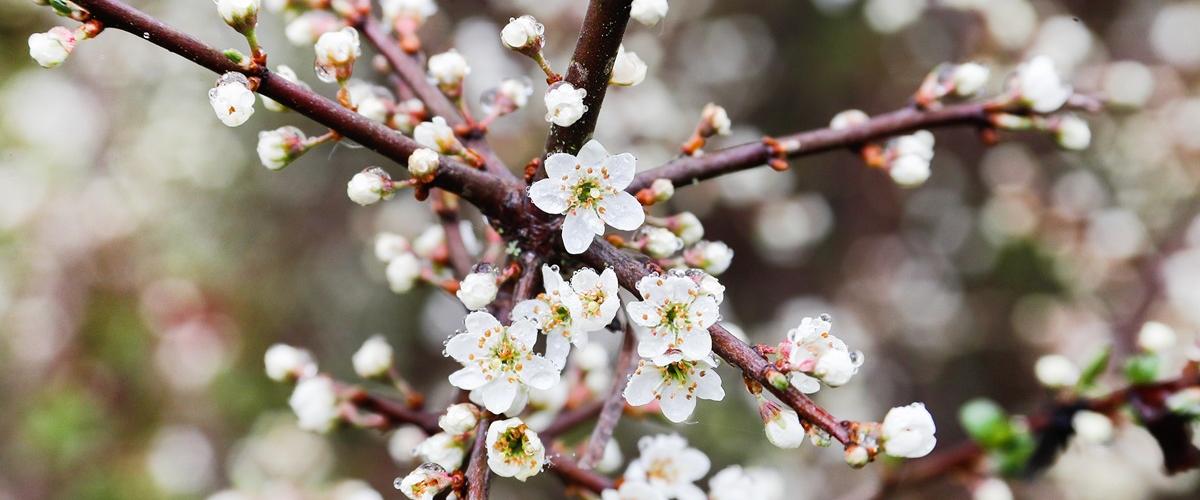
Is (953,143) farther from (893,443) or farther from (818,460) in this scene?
(893,443)

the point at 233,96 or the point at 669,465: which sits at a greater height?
the point at 669,465

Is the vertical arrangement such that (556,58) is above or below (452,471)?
above

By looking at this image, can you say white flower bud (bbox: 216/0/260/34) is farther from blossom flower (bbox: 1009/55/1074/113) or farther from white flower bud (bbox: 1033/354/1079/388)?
white flower bud (bbox: 1033/354/1079/388)

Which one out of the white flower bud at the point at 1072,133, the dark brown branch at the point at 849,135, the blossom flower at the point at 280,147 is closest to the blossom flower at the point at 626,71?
the dark brown branch at the point at 849,135

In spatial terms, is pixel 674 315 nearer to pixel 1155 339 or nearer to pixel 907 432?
pixel 907 432

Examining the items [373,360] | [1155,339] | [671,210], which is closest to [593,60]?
[373,360]

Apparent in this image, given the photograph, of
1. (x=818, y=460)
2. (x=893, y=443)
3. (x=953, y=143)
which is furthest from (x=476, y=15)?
(x=893, y=443)
